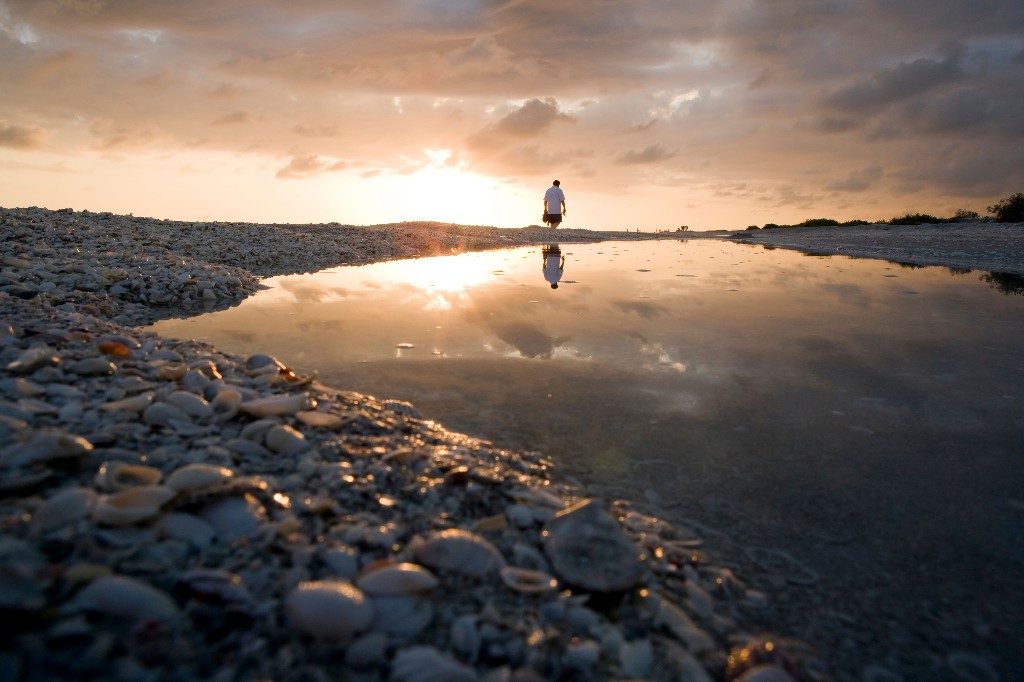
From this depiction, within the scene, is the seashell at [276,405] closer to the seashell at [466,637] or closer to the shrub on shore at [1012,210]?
the seashell at [466,637]

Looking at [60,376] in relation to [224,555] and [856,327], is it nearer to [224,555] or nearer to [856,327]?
[224,555]

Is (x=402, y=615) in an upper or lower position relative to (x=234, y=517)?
lower

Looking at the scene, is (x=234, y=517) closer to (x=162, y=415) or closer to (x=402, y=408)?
(x=162, y=415)

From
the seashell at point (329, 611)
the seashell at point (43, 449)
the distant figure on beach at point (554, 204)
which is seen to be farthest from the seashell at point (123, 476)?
the distant figure on beach at point (554, 204)

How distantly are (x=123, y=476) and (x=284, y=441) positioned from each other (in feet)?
2.08

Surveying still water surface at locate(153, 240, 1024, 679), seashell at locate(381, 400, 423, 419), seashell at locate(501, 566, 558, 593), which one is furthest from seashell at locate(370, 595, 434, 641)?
seashell at locate(381, 400, 423, 419)

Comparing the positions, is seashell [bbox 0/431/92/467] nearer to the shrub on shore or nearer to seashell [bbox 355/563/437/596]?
seashell [bbox 355/563/437/596]

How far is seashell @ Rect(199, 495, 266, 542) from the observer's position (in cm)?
191

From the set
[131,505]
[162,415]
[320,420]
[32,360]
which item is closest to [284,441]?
[320,420]

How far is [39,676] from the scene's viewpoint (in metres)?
1.29

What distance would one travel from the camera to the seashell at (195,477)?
79.7 inches

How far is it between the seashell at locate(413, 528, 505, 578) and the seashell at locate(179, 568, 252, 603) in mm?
550

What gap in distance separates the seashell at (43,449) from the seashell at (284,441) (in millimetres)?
672

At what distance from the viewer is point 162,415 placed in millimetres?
2631
